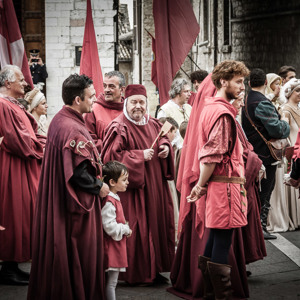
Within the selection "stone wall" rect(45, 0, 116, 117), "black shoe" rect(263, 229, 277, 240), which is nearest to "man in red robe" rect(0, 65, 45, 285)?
"black shoe" rect(263, 229, 277, 240)

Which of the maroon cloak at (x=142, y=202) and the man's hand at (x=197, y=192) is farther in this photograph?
the maroon cloak at (x=142, y=202)

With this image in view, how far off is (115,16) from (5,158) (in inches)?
322

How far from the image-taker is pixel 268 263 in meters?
6.49

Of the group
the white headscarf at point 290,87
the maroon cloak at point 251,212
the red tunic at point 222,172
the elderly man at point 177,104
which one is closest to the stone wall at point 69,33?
the elderly man at point 177,104

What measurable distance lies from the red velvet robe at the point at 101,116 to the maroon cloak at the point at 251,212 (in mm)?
1636

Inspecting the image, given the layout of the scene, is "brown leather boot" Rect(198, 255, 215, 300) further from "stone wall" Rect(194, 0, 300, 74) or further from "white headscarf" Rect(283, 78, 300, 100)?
"stone wall" Rect(194, 0, 300, 74)

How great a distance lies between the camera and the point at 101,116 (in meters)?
6.42

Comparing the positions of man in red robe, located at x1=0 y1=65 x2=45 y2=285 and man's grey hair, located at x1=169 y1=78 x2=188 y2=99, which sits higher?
man's grey hair, located at x1=169 y1=78 x2=188 y2=99

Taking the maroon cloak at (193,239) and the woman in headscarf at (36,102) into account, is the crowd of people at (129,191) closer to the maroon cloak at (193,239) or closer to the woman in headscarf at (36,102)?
the maroon cloak at (193,239)

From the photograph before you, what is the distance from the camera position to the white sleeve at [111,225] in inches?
187

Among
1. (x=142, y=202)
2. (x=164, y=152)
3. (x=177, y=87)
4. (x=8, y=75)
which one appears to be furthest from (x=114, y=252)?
(x=177, y=87)

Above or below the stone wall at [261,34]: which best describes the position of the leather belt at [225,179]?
below

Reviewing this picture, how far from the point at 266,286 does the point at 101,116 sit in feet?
8.40

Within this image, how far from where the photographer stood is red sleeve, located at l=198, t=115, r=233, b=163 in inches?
173
